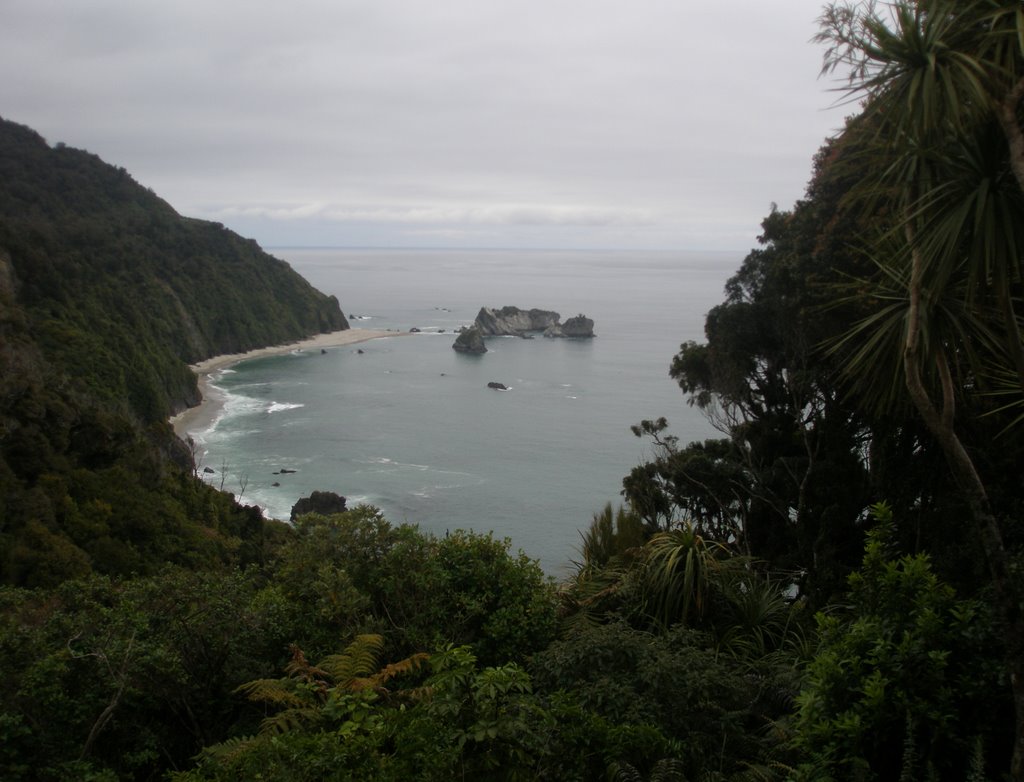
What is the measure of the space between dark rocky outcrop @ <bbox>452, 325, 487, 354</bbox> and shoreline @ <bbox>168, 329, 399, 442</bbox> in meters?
12.8

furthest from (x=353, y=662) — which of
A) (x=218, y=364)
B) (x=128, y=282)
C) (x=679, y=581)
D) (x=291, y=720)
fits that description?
(x=218, y=364)

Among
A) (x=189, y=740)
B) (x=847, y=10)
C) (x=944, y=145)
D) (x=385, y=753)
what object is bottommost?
(x=189, y=740)

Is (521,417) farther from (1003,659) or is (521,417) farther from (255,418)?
(1003,659)

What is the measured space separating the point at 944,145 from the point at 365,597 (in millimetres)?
4257

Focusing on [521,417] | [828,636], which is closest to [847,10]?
[828,636]

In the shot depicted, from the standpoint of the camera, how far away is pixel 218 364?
71875 mm

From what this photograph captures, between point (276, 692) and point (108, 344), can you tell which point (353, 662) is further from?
point (108, 344)

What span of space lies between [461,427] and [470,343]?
104 feet

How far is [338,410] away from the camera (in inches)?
2108

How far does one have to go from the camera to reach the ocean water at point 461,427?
34.0 m

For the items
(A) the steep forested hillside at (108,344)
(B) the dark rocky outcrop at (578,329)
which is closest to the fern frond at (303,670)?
(A) the steep forested hillside at (108,344)

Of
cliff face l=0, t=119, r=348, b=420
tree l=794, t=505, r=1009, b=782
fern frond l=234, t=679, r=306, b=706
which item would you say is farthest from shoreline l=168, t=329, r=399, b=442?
tree l=794, t=505, r=1009, b=782

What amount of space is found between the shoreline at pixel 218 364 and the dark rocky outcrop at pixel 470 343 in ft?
41.9

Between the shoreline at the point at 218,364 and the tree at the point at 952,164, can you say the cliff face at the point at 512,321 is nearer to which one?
the shoreline at the point at 218,364
